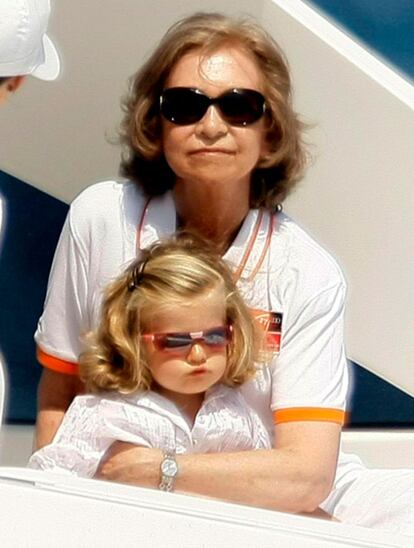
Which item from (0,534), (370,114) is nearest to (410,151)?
(370,114)

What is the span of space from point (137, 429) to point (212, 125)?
0.38m

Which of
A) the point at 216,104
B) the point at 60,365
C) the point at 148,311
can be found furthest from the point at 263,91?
the point at 60,365

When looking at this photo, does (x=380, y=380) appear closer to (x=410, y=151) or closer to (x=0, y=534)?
(x=410, y=151)

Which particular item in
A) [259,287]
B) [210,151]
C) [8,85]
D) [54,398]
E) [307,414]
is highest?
[8,85]

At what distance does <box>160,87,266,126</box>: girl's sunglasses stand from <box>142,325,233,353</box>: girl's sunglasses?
27 centimetres

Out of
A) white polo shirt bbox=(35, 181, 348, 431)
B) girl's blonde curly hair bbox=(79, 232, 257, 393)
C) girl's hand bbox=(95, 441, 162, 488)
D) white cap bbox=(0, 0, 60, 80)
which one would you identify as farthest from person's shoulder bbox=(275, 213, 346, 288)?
white cap bbox=(0, 0, 60, 80)

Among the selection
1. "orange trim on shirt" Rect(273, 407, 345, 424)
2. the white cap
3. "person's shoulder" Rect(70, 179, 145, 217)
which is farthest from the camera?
"person's shoulder" Rect(70, 179, 145, 217)

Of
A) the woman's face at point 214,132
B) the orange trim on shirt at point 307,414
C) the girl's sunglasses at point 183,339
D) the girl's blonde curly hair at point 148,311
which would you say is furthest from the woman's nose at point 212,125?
the orange trim on shirt at point 307,414

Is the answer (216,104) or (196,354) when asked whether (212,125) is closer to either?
(216,104)

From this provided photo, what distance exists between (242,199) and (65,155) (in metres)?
0.37

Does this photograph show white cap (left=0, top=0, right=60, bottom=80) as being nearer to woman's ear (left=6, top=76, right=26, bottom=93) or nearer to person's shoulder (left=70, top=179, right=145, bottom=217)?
woman's ear (left=6, top=76, right=26, bottom=93)

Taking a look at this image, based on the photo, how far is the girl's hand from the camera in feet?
5.42

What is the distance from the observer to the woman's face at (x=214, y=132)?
5.79ft

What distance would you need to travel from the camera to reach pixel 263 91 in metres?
1.82
